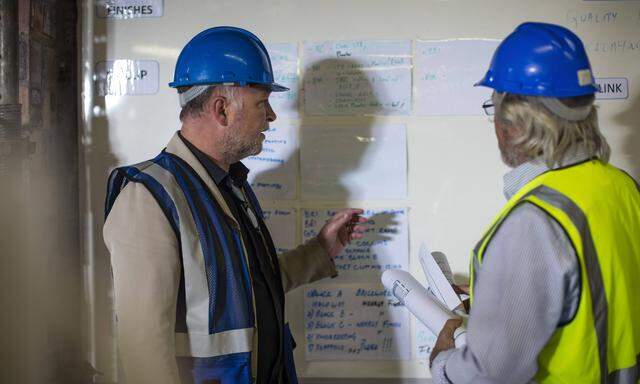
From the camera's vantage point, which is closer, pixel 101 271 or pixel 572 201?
pixel 572 201

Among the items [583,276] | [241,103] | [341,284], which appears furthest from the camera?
[341,284]

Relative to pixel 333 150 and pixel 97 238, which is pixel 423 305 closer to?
pixel 333 150

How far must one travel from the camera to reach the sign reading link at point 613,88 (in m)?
1.95

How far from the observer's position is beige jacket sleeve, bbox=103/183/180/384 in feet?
4.13

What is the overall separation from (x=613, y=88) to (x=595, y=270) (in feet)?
3.80

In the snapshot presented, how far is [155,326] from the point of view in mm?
1257

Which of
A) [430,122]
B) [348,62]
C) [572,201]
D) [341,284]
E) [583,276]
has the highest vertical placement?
[348,62]

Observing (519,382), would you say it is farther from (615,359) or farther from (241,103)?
(241,103)

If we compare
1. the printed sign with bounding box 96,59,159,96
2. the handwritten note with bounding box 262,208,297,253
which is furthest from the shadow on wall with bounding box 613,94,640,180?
the printed sign with bounding box 96,59,159,96

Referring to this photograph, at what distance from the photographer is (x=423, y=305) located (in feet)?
4.48

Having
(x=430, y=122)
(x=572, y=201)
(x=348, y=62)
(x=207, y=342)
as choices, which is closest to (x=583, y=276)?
(x=572, y=201)

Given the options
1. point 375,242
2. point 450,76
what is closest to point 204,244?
point 375,242

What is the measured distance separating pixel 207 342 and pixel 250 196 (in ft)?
1.60

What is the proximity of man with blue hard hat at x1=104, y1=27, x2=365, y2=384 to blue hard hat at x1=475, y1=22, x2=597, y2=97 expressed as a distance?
0.64 m
